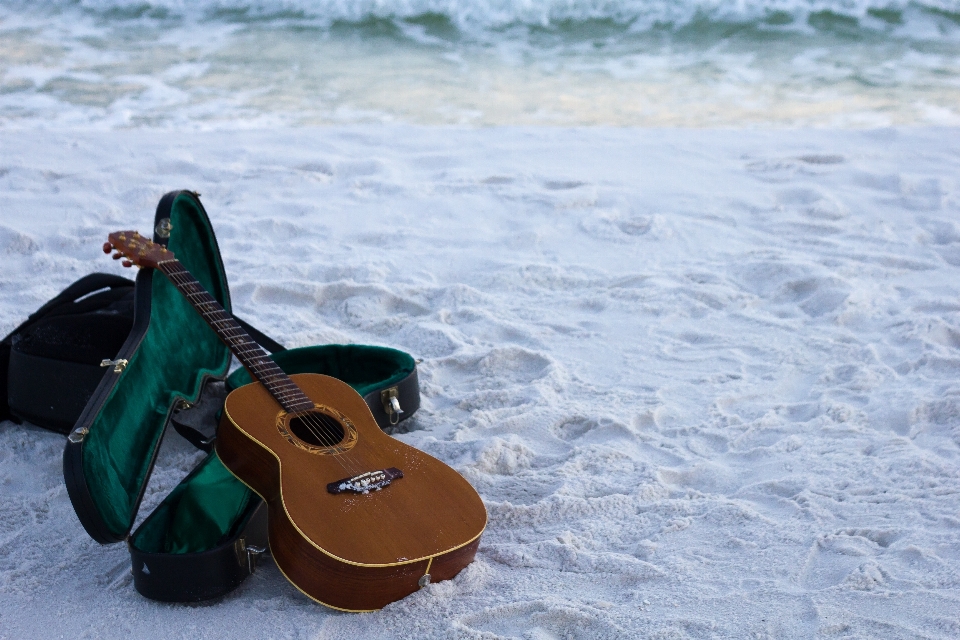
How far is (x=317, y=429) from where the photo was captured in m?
1.83

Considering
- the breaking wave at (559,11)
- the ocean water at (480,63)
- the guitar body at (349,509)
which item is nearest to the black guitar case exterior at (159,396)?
the guitar body at (349,509)

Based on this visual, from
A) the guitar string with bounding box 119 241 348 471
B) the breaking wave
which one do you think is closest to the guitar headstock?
the guitar string with bounding box 119 241 348 471

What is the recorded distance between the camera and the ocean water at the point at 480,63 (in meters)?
5.76

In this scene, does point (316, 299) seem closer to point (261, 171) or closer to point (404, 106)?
point (261, 171)

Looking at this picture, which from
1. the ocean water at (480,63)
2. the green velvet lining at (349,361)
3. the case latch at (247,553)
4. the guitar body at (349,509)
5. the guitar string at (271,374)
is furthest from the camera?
the ocean water at (480,63)

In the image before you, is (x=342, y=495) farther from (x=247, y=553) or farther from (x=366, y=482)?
(x=247, y=553)

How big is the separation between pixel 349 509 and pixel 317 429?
0.94 ft

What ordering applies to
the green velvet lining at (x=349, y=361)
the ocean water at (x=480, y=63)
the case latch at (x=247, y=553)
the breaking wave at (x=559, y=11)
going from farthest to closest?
the breaking wave at (x=559, y=11)
the ocean water at (x=480, y=63)
the green velvet lining at (x=349, y=361)
the case latch at (x=247, y=553)

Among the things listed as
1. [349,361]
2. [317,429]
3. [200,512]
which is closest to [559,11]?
[349,361]

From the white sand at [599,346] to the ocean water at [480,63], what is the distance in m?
1.50

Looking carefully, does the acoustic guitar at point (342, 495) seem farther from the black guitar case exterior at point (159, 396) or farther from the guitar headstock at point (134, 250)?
the guitar headstock at point (134, 250)

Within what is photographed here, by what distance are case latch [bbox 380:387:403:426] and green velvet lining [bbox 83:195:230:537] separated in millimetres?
454

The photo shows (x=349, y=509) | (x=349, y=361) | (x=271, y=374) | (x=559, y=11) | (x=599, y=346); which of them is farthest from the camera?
(x=559, y=11)

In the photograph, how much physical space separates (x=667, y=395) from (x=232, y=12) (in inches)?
292
